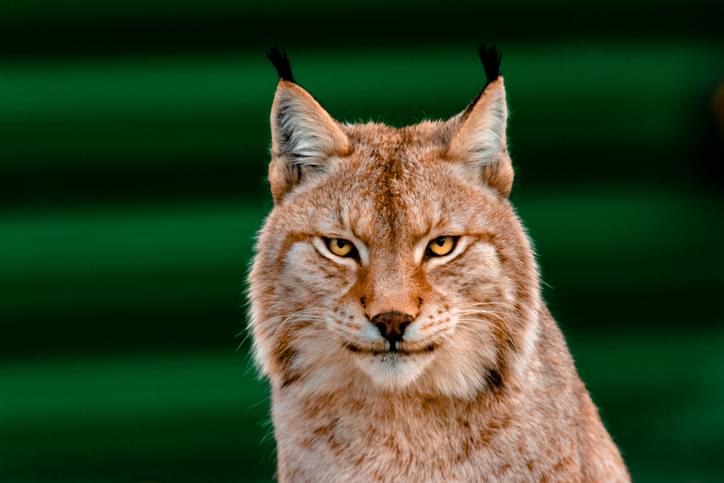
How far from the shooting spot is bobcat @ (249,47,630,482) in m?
3.86

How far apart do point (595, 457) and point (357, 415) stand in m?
0.93

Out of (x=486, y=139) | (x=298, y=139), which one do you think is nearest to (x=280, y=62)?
(x=298, y=139)

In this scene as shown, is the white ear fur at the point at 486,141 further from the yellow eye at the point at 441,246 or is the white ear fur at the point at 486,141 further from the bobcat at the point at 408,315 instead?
the yellow eye at the point at 441,246

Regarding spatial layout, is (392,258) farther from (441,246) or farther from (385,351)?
(385,351)

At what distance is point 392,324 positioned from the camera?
3715 mm

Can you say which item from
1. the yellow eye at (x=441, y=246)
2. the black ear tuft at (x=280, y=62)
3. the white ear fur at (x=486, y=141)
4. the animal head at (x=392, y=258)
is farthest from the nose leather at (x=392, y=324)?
the black ear tuft at (x=280, y=62)

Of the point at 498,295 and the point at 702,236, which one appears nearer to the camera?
the point at 498,295

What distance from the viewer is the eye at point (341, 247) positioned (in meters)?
3.99

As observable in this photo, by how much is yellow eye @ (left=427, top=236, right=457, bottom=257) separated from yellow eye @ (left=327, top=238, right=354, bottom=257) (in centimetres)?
26

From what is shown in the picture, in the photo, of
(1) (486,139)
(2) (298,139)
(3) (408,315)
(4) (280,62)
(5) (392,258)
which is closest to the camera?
(3) (408,315)

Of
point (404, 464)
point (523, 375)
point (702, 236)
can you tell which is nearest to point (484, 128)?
point (523, 375)

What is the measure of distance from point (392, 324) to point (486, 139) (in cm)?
81

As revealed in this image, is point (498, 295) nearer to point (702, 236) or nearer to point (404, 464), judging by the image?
point (404, 464)

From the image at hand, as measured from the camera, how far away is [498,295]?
4.02 m
